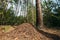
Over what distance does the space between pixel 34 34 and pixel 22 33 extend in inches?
27.8

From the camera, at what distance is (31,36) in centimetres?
1018

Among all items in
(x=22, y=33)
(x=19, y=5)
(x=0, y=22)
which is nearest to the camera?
(x=22, y=33)

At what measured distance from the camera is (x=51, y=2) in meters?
22.9

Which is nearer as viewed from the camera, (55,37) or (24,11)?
(55,37)

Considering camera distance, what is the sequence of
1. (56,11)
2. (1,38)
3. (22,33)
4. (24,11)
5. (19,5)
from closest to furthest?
1. (1,38)
2. (22,33)
3. (56,11)
4. (24,11)
5. (19,5)

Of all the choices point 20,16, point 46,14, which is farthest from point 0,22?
point 46,14

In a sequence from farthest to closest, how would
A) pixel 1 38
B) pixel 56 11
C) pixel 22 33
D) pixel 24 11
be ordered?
pixel 24 11
pixel 56 11
pixel 22 33
pixel 1 38

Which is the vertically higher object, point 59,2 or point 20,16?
point 59,2

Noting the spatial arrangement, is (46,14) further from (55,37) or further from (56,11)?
(55,37)

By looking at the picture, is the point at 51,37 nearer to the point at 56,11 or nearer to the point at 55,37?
the point at 55,37

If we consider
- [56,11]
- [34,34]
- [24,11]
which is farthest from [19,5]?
[34,34]

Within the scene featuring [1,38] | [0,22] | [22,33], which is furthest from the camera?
[0,22]

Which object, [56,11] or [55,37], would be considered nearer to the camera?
[55,37]

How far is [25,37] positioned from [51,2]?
13.6 meters
